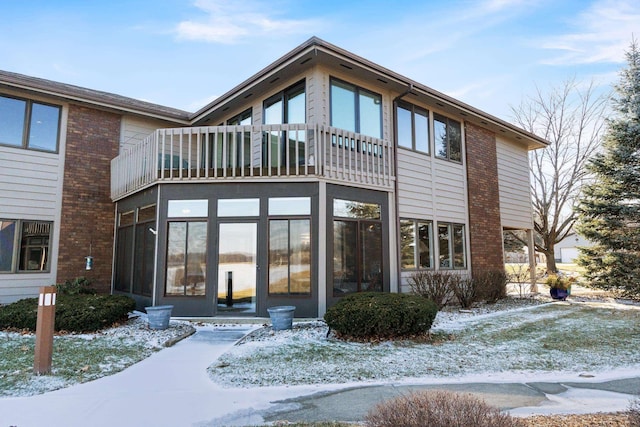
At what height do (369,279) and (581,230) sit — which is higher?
(581,230)

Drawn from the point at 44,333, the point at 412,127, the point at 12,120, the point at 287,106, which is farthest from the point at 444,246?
the point at 12,120

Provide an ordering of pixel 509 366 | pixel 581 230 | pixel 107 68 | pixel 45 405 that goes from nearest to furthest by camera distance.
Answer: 1. pixel 45 405
2. pixel 509 366
3. pixel 107 68
4. pixel 581 230

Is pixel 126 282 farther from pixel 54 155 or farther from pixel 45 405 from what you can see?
pixel 45 405

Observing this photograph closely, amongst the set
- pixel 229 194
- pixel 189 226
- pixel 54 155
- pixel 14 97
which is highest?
pixel 14 97

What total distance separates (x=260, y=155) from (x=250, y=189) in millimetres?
861

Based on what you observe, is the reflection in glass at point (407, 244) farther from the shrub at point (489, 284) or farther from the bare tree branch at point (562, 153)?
the bare tree branch at point (562, 153)

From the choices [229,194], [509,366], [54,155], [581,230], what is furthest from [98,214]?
[581,230]

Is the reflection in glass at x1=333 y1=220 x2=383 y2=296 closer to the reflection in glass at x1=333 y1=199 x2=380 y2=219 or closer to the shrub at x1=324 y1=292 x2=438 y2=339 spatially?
the reflection in glass at x1=333 y1=199 x2=380 y2=219

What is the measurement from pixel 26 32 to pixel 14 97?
5.34 feet

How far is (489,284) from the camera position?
462 inches

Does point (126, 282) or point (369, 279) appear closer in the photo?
point (369, 279)

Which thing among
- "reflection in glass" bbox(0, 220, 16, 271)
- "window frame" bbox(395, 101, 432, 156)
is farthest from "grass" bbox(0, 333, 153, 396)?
"window frame" bbox(395, 101, 432, 156)

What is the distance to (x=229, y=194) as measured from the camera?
8.93m

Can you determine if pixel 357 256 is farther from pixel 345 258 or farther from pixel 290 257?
pixel 290 257
